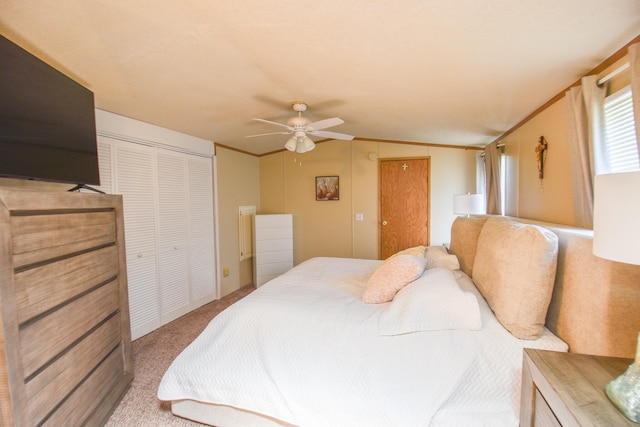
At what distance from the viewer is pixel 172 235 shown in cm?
303

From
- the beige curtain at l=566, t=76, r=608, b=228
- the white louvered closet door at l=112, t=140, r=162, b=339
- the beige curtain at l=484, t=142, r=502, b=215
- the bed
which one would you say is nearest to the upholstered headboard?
the bed

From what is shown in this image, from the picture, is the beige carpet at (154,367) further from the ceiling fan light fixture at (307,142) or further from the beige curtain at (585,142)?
the beige curtain at (585,142)

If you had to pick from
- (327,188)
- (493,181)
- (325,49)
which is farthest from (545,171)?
(327,188)

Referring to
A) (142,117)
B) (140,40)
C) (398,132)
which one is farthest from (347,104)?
(142,117)

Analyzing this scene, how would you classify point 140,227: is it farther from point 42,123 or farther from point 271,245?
point 271,245

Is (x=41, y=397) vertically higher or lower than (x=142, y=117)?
lower

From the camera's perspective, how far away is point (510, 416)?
1.14 m

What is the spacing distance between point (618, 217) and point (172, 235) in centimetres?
349

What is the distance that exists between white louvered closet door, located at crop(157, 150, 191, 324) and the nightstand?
10.6 ft

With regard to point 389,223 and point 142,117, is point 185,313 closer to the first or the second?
point 142,117

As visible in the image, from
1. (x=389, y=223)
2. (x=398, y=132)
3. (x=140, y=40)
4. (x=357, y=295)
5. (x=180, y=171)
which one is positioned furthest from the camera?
(x=389, y=223)

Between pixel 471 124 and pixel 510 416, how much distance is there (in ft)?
8.78

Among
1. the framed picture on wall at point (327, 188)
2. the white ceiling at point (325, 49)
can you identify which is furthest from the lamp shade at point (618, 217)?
the framed picture on wall at point (327, 188)

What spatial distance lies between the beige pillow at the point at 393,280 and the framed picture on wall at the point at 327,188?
9.01 feet
